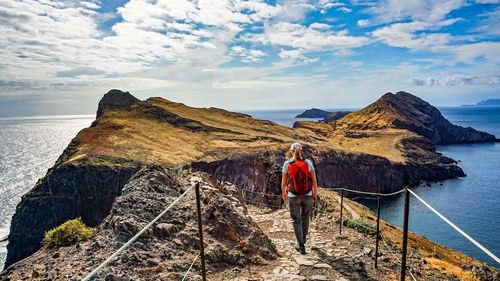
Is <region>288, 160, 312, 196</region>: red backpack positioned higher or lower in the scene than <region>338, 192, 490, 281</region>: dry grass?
higher

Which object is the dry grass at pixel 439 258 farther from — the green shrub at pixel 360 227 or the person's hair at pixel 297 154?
the person's hair at pixel 297 154

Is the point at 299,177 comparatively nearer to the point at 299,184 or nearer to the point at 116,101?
the point at 299,184

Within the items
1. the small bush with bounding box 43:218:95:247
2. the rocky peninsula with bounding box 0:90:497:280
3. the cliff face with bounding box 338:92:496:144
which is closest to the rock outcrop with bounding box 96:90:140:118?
Answer: the rocky peninsula with bounding box 0:90:497:280

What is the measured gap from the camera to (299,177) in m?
9.12

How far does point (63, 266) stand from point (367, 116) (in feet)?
641

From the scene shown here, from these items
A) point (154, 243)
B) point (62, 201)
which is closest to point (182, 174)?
point (154, 243)

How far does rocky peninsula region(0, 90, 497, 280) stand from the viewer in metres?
8.30

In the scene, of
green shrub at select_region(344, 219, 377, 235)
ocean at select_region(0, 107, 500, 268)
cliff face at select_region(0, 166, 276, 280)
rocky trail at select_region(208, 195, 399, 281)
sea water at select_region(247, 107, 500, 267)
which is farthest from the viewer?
ocean at select_region(0, 107, 500, 268)

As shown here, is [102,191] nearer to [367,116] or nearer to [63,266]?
[63,266]

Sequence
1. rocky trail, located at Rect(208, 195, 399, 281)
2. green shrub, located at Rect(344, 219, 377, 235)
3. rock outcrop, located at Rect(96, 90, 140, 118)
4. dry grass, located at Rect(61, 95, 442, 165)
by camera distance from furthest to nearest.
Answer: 1. rock outcrop, located at Rect(96, 90, 140, 118)
2. dry grass, located at Rect(61, 95, 442, 165)
3. green shrub, located at Rect(344, 219, 377, 235)
4. rocky trail, located at Rect(208, 195, 399, 281)

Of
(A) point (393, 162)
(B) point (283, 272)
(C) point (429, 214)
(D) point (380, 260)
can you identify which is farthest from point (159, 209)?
(A) point (393, 162)

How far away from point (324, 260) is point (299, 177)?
257 cm

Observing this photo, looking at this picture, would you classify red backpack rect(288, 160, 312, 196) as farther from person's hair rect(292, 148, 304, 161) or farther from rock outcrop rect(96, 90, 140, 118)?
→ rock outcrop rect(96, 90, 140, 118)

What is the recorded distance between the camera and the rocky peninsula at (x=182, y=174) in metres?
8.30
